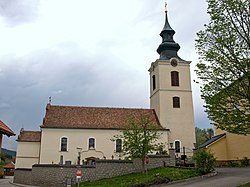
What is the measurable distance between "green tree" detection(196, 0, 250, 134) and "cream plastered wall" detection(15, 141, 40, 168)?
99.7ft

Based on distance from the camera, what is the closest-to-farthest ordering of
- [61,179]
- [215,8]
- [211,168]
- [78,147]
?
[215,8] → [211,168] → [61,179] → [78,147]

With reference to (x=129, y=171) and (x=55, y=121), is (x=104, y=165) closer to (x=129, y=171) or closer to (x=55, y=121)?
(x=129, y=171)

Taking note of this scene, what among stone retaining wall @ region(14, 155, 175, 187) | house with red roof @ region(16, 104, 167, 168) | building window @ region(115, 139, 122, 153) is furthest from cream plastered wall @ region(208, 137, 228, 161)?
building window @ region(115, 139, 122, 153)

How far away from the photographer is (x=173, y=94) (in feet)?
144

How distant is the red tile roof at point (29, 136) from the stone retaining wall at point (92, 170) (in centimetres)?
1199

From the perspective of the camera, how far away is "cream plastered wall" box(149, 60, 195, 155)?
42312 millimetres

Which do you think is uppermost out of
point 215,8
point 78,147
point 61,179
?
point 215,8

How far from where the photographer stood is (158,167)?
29.0m

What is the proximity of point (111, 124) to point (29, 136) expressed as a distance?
459 inches

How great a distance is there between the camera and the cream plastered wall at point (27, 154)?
40.0 metres

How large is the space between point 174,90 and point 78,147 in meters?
16.0

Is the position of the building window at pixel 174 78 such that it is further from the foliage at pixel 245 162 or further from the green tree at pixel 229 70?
the green tree at pixel 229 70

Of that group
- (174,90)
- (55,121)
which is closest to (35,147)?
(55,121)

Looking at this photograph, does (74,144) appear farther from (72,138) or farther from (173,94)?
(173,94)
